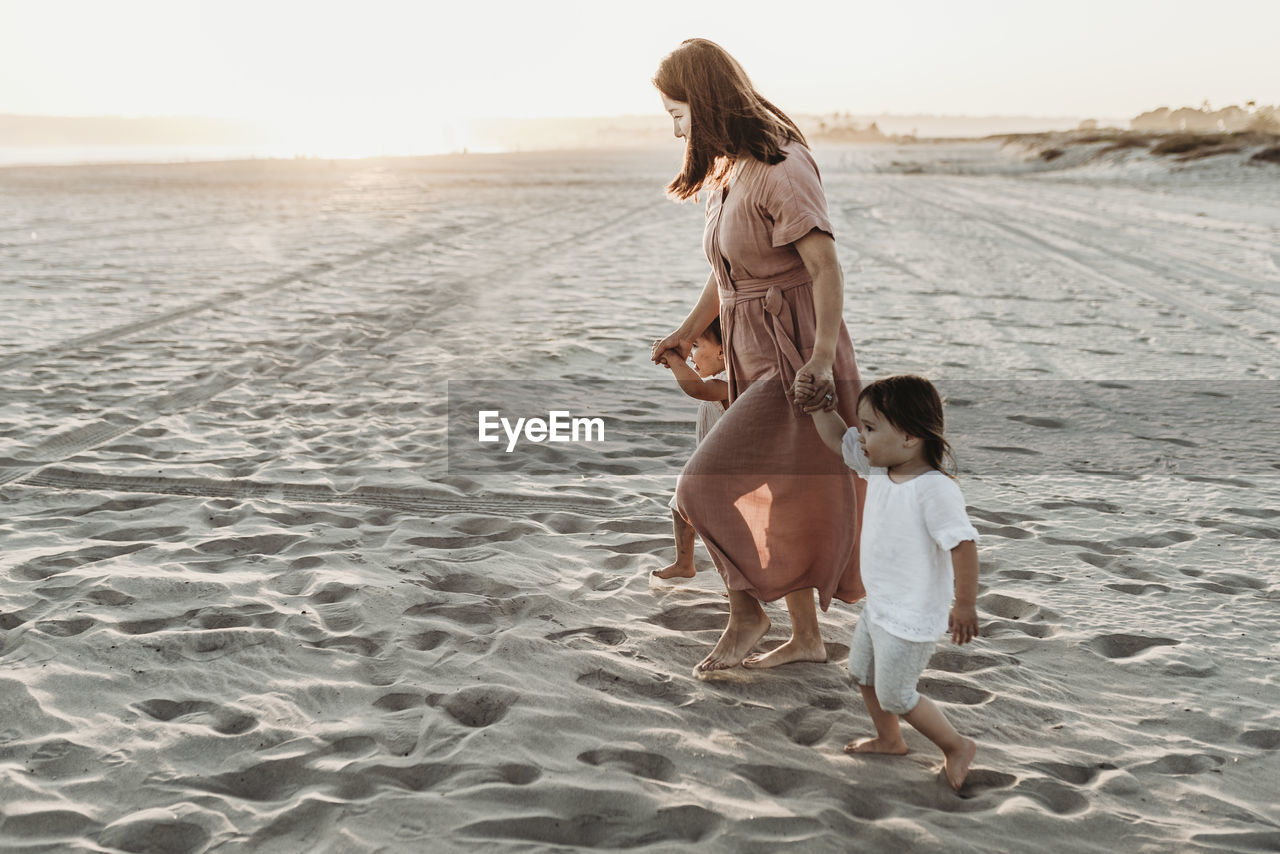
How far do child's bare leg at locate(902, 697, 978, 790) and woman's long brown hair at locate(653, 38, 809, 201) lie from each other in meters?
1.60

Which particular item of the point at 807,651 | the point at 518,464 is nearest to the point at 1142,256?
the point at 518,464

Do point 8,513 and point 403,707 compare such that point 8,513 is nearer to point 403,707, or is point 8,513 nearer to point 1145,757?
point 403,707

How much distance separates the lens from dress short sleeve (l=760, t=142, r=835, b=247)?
9.61 feet

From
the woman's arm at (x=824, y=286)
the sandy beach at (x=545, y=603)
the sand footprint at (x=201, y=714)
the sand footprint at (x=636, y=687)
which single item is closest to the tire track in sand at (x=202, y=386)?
the sandy beach at (x=545, y=603)

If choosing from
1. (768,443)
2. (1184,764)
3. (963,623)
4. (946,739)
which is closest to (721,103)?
(768,443)

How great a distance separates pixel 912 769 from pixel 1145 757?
0.68 metres

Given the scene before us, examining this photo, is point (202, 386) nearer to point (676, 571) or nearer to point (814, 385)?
point (676, 571)

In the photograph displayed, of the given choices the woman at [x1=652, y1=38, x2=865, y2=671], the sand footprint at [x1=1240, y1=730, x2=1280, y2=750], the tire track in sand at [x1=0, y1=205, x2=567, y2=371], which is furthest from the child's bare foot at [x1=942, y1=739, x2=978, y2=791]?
the tire track in sand at [x1=0, y1=205, x2=567, y2=371]

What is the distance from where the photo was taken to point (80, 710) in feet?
10.1

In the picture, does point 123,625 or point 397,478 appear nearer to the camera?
point 123,625

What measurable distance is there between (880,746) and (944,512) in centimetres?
82

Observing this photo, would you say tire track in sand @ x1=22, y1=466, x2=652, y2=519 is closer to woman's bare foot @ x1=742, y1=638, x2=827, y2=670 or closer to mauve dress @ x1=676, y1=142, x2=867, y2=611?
woman's bare foot @ x1=742, y1=638, x2=827, y2=670

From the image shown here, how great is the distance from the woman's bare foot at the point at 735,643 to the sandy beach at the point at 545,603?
0.09 meters

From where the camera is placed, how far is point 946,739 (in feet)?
8.90
